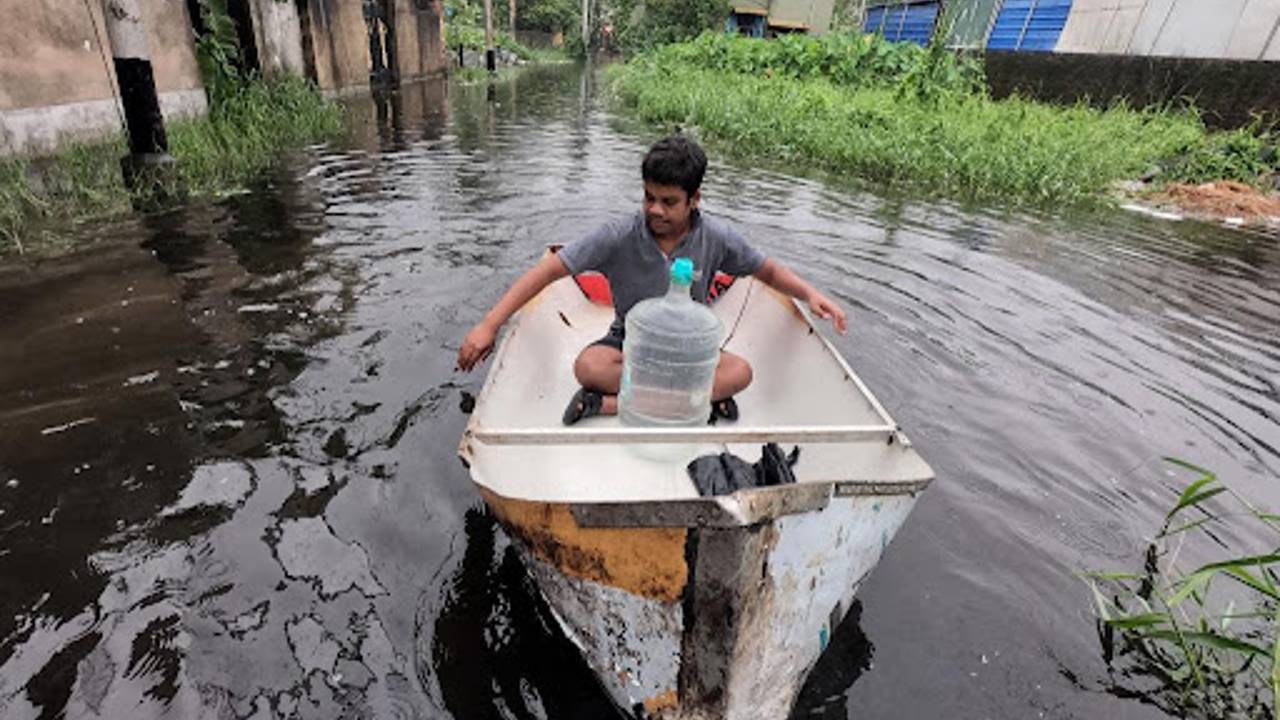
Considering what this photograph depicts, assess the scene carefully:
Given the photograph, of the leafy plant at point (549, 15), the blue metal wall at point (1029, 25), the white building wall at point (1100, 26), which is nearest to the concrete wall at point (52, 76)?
the white building wall at point (1100, 26)

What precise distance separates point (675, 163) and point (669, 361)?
81cm

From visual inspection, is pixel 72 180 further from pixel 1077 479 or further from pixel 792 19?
pixel 792 19

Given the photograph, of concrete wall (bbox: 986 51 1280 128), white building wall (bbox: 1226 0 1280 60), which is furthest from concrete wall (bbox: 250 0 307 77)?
white building wall (bbox: 1226 0 1280 60)

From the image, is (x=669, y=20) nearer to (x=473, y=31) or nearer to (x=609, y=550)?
(x=473, y=31)

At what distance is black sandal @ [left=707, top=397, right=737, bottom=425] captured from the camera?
338 cm

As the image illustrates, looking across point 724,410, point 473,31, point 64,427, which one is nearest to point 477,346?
point 724,410

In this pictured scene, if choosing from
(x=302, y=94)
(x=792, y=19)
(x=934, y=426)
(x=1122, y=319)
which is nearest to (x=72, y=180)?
(x=302, y=94)

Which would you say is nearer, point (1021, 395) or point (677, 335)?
point (677, 335)

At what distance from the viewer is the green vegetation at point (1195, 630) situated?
85.4 inches

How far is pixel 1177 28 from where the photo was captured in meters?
13.7

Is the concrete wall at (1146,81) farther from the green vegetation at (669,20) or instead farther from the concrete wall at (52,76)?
the green vegetation at (669,20)

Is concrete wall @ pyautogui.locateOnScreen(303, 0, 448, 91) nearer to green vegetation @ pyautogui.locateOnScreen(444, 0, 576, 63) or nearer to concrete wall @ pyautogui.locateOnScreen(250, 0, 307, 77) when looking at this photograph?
concrete wall @ pyautogui.locateOnScreen(250, 0, 307, 77)

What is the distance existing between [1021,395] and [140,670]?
4826 mm

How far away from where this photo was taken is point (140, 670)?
88.0 inches
